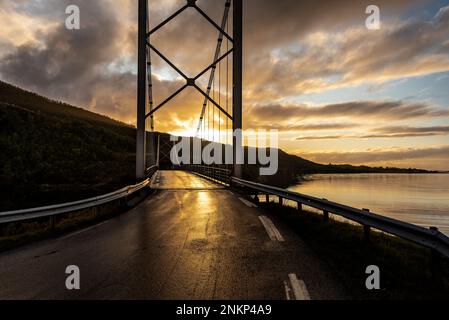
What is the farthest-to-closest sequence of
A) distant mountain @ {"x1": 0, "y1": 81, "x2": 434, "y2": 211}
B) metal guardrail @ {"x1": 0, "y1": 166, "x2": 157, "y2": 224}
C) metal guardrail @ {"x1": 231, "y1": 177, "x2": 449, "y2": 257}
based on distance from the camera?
distant mountain @ {"x1": 0, "y1": 81, "x2": 434, "y2": 211} < metal guardrail @ {"x1": 0, "y1": 166, "x2": 157, "y2": 224} < metal guardrail @ {"x1": 231, "y1": 177, "x2": 449, "y2": 257}

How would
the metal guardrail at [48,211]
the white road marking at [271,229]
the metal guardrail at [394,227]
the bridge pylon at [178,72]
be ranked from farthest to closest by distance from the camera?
the bridge pylon at [178,72], the metal guardrail at [48,211], the white road marking at [271,229], the metal guardrail at [394,227]

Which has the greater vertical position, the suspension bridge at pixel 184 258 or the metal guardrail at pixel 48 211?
the metal guardrail at pixel 48 211

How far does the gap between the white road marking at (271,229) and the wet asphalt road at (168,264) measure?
14cm

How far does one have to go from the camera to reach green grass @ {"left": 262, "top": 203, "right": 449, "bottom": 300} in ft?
13.5

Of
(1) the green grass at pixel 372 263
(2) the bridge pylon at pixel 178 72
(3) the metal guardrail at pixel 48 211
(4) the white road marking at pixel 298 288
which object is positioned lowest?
(1) the green grass at pixel 372 263

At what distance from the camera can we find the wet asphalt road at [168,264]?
4059 millimetres

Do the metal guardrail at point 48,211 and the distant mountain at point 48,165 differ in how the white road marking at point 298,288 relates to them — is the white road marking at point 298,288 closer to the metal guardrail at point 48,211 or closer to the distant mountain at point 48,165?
the metal guardrail at point 48,211

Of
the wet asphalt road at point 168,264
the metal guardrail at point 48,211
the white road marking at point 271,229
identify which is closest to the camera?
the wet asphalt road at point 168,264

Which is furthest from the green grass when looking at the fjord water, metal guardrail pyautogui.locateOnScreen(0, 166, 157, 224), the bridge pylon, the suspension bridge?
the fjord water

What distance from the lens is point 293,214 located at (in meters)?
10.8

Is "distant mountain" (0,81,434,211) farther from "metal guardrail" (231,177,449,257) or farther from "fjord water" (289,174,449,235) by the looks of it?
"metal guardrail" (231,177,449,257)

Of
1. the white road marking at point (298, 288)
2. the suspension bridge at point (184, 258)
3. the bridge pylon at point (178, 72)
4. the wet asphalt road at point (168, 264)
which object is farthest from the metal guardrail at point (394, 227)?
the bridge pylon at point (178, 72)

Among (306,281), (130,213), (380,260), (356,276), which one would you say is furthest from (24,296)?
(130,213)

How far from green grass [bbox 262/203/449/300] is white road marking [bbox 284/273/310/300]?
0.55 m
